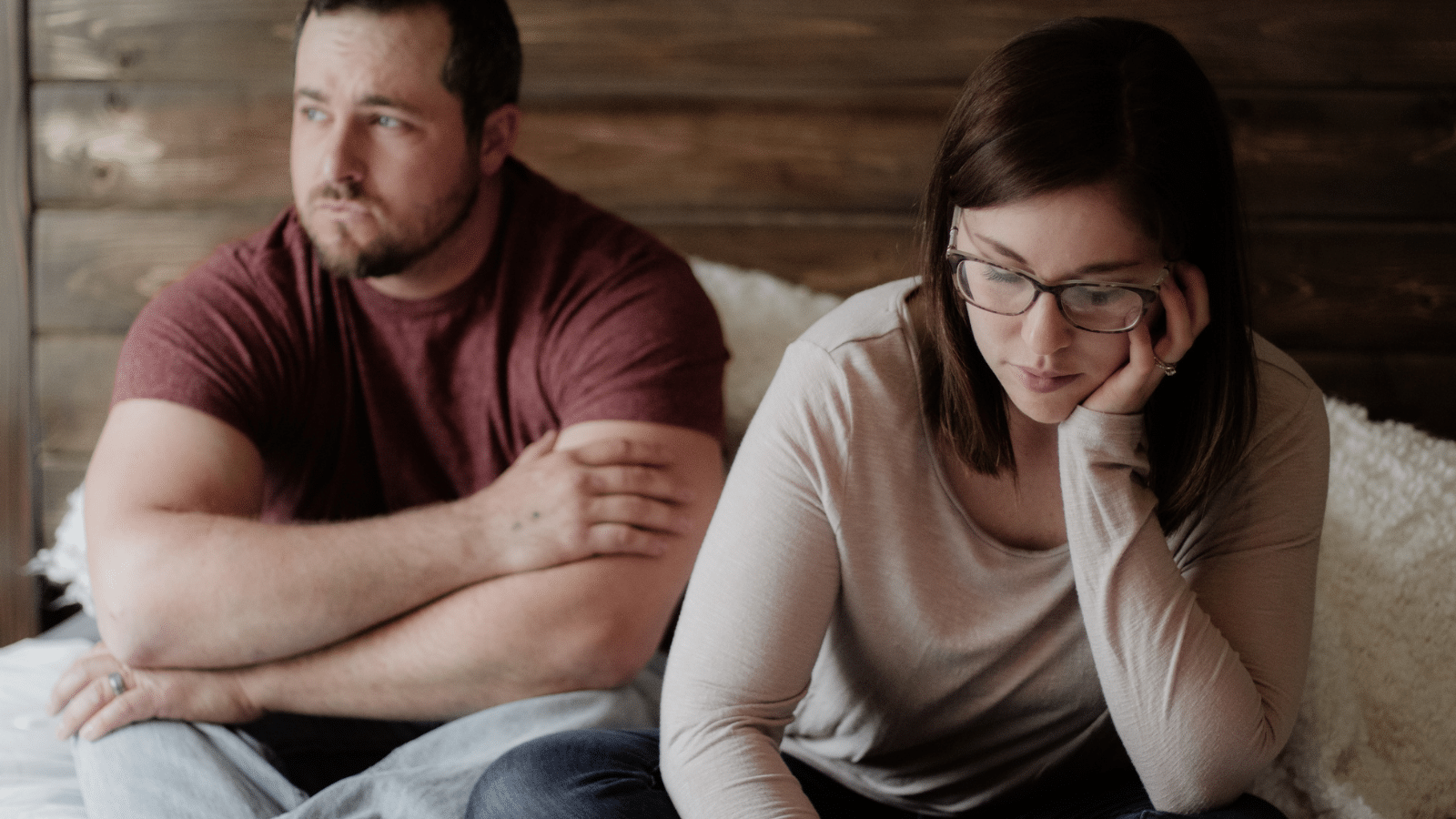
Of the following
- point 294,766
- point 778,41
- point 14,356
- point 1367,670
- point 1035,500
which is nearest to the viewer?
point 1035,500

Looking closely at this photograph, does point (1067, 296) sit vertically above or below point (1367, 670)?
above

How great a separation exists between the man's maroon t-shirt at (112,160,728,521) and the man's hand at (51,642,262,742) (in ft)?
0.99

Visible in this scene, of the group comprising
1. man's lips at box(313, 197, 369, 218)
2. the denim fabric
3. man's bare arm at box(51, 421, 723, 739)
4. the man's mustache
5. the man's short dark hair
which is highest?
the man's short dark hair

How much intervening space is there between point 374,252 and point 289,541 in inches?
15.5

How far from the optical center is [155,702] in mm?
1193

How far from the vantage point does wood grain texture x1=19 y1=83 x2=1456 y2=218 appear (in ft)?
5.88

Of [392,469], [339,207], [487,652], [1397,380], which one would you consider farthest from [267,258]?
[1397,380]

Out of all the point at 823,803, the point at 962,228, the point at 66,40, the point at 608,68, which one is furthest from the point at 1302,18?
the point at 66,40

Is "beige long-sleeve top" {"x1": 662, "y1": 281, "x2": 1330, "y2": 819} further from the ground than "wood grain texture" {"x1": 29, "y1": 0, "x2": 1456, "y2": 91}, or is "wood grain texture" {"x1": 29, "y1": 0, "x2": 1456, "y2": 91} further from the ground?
"wood grain texture" {"x1": 29, "y1": 0, "x2": 1456, "y2": 91}

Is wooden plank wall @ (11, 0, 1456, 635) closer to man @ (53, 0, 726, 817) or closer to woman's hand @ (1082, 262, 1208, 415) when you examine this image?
man @ (53, 0, 726, 817)

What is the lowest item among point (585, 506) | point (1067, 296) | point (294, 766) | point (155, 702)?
point (294, 766)

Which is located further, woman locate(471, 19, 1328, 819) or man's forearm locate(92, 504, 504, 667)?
man's forearm locate(92, 504, 504, 667)

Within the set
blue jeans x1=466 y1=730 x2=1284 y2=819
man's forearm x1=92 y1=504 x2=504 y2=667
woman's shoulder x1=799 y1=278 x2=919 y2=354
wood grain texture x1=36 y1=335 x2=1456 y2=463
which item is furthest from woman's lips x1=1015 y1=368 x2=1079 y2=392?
wood grain texture x1=36 y1=335 x2=1456 y2=463

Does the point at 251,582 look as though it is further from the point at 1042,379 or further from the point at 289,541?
the point at 1042,379
